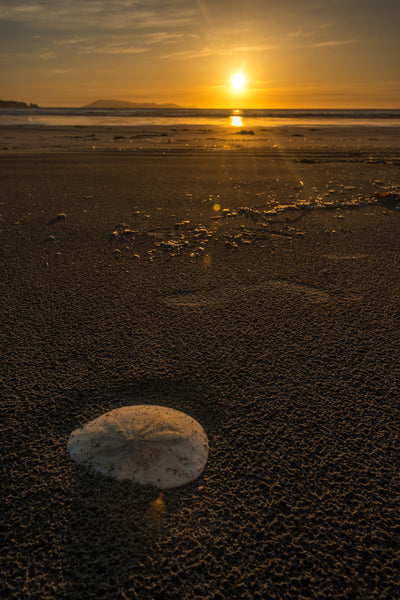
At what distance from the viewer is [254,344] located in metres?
1.87

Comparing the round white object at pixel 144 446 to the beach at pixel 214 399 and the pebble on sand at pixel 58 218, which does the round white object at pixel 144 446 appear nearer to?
the beach at pixel 214 399

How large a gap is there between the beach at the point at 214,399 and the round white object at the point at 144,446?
4 centimetres

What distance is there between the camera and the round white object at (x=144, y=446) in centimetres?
119

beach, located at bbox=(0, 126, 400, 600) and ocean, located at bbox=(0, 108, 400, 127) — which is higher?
ocean, located at bbox=(0, 108, 400, 127)

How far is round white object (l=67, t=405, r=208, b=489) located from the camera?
1192mm

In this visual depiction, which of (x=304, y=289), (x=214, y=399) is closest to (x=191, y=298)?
(x=304, y=289)

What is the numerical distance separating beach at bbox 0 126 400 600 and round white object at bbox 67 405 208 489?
38 mm

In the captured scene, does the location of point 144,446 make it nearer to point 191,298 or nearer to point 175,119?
point 191,298

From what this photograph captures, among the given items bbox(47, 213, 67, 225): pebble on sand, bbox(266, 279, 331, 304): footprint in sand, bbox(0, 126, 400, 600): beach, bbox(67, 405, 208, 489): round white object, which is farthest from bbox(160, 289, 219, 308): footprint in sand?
bbox(47, 213, 67, 225): pebble on sand

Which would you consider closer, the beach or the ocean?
the beach

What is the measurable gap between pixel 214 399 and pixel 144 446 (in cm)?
36

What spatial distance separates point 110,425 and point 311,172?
681cm

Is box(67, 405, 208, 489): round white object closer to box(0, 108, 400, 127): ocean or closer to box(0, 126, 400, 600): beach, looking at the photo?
box(0, 126, 400, 600): beach

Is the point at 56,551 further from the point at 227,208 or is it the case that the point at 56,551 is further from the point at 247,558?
the point at 227,208
